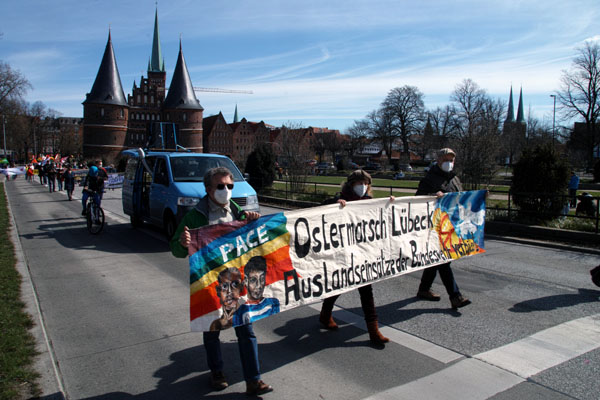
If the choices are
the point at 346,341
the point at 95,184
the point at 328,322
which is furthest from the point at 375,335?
the point at 95,184

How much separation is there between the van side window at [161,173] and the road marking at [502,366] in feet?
26.5

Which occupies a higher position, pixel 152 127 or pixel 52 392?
pixel 152 127

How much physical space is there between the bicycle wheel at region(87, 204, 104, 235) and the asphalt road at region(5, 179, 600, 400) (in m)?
3.90

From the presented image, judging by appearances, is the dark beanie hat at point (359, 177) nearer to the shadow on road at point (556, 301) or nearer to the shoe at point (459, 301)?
the shoe at point (459, 301)

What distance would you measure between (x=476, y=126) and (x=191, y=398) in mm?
17022

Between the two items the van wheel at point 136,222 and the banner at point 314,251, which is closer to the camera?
the banner at point 314,251

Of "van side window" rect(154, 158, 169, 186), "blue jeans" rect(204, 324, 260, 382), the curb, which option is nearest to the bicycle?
"van side window" rect(154, 158, 169, 186)

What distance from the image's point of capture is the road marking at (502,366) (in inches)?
144

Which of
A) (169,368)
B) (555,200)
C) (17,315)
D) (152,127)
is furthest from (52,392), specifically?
(152,127)

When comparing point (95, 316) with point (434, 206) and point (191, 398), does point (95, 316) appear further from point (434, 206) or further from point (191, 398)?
point (434, 206)

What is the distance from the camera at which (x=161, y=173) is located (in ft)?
36.0

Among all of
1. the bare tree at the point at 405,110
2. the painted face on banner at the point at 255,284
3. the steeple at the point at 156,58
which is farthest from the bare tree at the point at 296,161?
the steeple at the point at 156,58

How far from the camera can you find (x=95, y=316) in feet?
18.4

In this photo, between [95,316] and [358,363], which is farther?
[95,316]
